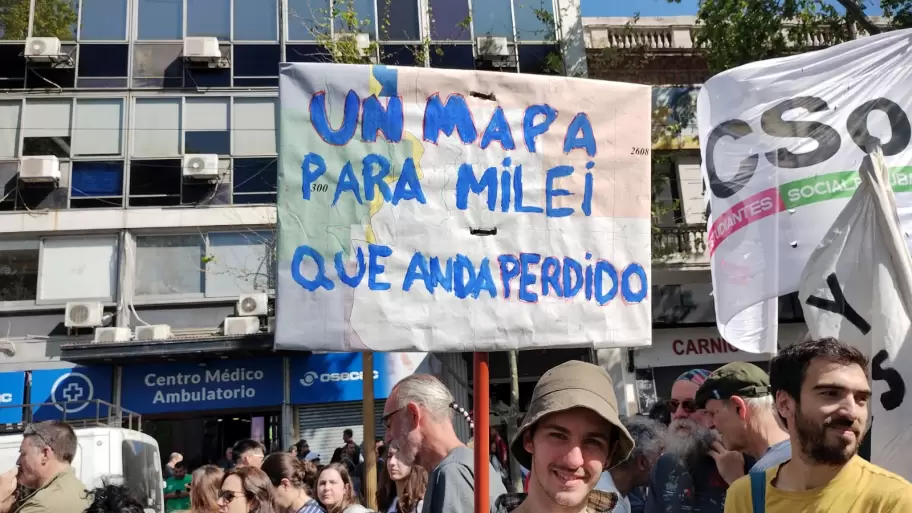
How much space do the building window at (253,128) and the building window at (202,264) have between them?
71.6 inches

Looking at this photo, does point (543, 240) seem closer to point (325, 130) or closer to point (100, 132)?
point (325, 130)

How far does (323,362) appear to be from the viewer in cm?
1806

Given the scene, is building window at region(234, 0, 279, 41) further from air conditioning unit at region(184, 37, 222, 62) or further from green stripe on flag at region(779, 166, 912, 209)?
green stripe on flag at region(779, 166, 912, 209)

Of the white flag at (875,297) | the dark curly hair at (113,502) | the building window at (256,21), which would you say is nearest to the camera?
the white flag at (875,297)

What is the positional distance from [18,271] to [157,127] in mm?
4110

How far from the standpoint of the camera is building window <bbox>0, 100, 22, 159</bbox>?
17.7m

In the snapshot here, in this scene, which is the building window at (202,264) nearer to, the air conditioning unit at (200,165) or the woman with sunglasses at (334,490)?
the air conditioning unit at (200,165)

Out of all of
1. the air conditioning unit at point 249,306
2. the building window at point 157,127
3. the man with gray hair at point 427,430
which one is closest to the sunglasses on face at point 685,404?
the man with gray hair at point 427,430

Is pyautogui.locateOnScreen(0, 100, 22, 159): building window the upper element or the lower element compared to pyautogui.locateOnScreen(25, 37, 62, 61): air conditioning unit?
lower

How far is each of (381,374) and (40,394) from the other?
22.3 feet

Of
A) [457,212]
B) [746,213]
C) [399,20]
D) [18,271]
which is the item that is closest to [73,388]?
[18,271]

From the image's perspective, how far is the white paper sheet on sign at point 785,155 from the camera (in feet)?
15.3

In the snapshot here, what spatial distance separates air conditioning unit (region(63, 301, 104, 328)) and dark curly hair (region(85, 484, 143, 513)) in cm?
1409

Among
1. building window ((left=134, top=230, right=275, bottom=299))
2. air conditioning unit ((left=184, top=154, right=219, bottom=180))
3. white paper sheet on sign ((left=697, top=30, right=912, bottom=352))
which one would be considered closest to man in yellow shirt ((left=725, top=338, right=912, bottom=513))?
white paper sheet on sign ((left=697, top=30, right=912, bottom=352))
